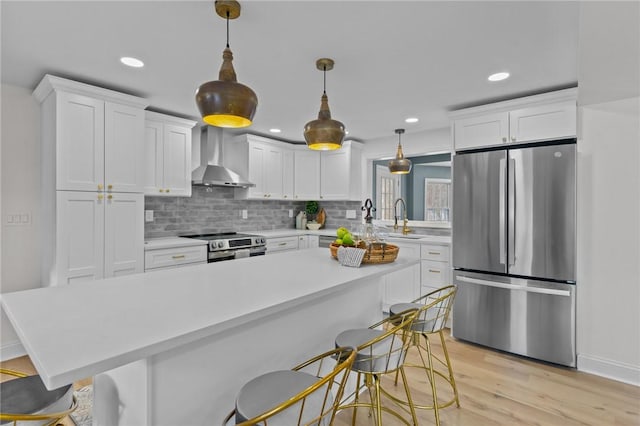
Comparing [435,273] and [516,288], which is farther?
[435,273]

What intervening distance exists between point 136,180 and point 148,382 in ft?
7.79

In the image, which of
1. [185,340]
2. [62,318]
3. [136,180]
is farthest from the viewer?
[136,180]

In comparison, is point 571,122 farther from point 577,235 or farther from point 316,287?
point 316,287

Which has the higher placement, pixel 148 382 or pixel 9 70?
pixel 9 70

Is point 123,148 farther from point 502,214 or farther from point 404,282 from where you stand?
point 502,214

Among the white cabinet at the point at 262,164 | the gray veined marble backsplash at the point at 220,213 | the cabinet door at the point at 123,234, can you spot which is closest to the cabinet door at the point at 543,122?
the gray veined marble backsplash at the point at 220,213

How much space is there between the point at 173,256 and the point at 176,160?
1040 millimetres

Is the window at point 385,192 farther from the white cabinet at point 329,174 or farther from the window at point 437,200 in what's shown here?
the window at point 437,200

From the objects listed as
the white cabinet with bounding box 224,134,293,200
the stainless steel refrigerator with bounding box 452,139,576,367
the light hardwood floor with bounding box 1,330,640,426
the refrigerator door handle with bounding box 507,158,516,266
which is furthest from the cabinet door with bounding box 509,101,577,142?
the white cabinet with bounding box 224,134,293,200

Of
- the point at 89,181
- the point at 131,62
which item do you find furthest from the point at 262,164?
the point at 131,62

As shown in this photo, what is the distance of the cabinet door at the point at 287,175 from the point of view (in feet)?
16.1

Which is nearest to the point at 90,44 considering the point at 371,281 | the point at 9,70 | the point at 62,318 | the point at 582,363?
the point at 9,70

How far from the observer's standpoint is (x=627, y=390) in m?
2.46

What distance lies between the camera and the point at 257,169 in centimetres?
456
